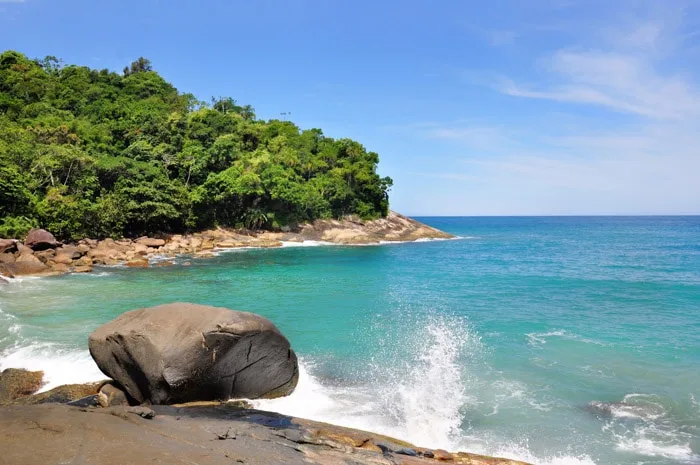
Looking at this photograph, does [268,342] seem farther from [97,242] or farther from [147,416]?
[97,242]

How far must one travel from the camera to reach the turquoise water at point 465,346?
34.4 ft

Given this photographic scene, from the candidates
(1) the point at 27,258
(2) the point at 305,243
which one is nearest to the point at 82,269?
(1) the point at 27,258

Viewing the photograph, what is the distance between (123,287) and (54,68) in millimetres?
74883

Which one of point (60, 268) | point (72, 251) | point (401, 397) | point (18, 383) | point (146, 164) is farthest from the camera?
point (146, 164)

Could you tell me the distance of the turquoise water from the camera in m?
10.5

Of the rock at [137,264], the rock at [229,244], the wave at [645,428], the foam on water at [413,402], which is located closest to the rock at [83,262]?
the rock at [137,264]

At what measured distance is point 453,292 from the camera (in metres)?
27.1

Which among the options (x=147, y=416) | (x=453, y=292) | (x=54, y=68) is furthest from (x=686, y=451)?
(x=54, y=68)

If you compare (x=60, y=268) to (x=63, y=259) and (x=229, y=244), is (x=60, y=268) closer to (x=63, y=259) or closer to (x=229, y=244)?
(x=63, y=259)

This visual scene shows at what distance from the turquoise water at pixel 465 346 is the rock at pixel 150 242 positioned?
11707 millimetres

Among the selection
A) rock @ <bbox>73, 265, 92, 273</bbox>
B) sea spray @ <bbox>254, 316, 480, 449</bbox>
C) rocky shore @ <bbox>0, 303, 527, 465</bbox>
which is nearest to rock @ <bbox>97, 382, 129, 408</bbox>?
rocky shore @ <bbox>0, 303, 527, 465</bbox>

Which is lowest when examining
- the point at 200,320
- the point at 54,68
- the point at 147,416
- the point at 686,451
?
the point at 686,451

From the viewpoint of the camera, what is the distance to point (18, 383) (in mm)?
11695

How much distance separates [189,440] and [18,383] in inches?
300
